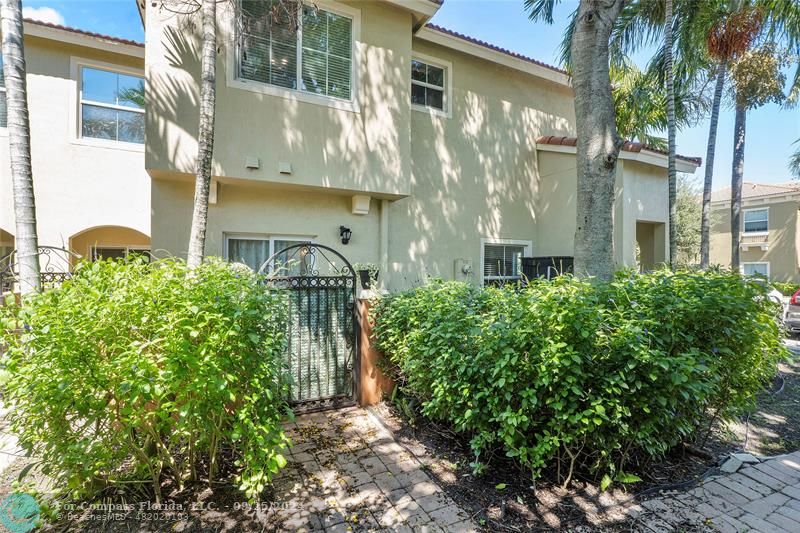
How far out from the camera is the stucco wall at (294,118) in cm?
603

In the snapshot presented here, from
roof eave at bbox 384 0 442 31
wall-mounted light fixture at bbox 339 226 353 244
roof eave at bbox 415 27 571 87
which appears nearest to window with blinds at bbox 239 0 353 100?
roof eave at bbox 384 0 442 31

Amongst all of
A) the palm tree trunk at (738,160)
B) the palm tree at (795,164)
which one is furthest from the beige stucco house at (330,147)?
the palm tree at (795,164)

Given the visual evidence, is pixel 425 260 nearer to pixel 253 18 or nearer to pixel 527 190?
pixel 527 190

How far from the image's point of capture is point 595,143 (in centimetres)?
530

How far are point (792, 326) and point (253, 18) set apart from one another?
59.0ft

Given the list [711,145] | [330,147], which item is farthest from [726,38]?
[330,147]

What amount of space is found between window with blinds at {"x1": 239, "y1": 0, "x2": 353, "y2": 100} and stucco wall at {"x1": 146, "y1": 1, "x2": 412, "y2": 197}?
0.25 metres

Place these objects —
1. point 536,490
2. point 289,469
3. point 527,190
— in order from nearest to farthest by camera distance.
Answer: point 536,490 → point 289,469 → point 527,190

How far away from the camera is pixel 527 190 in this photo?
34.6 ft

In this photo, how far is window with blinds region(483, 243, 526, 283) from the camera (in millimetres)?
10125

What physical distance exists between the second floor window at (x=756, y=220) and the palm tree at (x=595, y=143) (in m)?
24.6

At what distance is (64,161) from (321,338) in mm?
9049

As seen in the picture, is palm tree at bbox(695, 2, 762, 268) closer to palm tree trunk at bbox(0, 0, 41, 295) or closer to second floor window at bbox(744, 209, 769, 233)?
palm tree trunk at bbox(0, 0, 41, 295)

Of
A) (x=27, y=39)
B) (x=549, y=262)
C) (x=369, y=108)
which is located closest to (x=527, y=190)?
(x=549, y=262)
